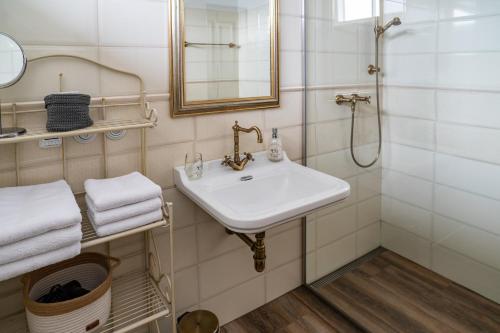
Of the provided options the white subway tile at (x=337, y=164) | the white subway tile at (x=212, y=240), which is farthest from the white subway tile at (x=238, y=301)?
the white subway tile at (x=337, y=164)

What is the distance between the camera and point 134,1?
1.31 m

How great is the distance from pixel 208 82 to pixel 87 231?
30.5 inches

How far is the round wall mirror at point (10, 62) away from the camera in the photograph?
1092mm

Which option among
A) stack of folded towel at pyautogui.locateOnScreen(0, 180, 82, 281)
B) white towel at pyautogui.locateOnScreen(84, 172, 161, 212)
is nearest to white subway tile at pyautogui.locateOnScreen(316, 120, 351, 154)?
white towel at pyautogui.locateOnScreen(84, 172, 161, 212)

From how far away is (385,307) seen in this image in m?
1.86

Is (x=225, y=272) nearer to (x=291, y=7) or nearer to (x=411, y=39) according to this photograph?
(x=291, y=7)

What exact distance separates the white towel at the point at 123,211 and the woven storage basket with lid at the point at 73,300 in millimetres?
225

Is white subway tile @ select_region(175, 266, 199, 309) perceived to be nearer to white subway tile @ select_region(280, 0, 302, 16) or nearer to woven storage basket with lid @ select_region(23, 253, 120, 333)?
woven storage basket with lid @ select_region(23, 253, 120, 333)

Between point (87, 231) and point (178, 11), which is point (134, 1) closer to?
point (178, 11)

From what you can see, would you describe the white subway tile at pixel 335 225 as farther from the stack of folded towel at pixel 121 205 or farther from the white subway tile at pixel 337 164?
the stack of folded towel at pixel 121 205

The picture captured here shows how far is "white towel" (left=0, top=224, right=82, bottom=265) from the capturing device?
2.93 feet

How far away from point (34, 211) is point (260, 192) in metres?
0.85

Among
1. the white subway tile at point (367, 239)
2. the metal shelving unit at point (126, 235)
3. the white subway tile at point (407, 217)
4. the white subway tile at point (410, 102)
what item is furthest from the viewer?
the white subway tile at point (367, 239)

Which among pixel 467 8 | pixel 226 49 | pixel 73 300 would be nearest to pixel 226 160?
pixel 226 49
